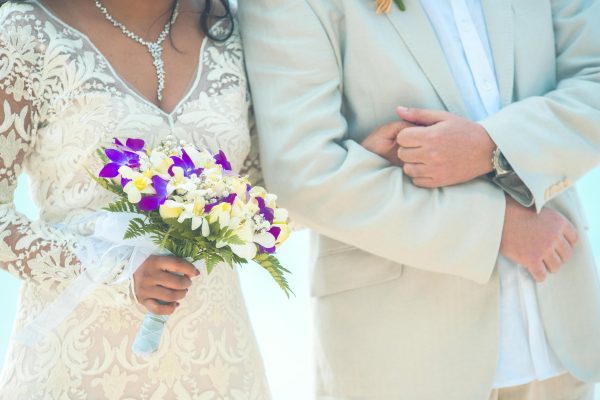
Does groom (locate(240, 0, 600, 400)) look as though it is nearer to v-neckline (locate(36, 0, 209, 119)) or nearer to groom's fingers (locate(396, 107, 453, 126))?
groom's fingers (locate(396, 107, 453, 126))

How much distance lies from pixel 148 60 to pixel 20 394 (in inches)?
43.4

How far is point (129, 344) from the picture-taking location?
3012 millimetres

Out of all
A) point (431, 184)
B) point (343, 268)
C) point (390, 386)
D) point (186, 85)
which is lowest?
point (390, 386)

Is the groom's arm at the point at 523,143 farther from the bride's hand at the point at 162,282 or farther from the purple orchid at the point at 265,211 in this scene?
the bride's hand at the point at 162,282

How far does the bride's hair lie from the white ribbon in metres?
0.82

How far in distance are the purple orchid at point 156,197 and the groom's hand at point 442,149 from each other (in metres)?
0.94

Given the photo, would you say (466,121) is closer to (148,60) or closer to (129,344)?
(148,60)

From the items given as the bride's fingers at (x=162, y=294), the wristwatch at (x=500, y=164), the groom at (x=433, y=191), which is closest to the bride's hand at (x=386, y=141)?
the groom at (x=433, y=191)

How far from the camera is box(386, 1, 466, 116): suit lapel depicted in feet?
11.2

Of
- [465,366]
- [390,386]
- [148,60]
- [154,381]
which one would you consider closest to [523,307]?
[465,366]

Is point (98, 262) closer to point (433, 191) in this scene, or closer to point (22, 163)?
point (22, 163)

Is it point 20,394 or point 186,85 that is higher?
point 186,85

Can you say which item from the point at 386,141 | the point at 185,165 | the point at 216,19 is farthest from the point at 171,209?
the point at 216,19

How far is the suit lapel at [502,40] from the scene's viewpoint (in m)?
3.47
